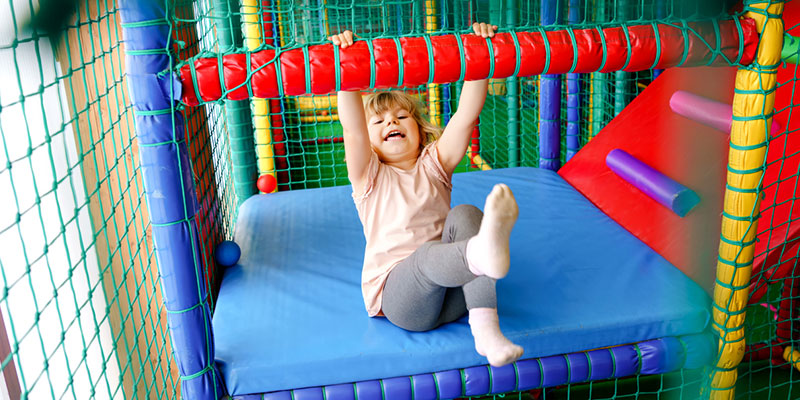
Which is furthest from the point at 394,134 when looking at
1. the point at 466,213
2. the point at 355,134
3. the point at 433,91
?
the point at 433,91

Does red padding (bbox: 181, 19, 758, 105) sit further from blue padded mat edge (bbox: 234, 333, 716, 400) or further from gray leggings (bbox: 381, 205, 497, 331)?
blue padded mat edge (bbox: 234, 333, 716, 400)

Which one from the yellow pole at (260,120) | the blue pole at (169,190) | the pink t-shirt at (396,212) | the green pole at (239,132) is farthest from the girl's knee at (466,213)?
the yellow pole at (260,120)

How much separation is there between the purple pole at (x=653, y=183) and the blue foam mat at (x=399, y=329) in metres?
0.14

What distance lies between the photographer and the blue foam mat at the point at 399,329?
1336mm

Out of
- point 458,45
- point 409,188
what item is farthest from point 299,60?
point 409,188

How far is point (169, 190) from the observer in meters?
1.17

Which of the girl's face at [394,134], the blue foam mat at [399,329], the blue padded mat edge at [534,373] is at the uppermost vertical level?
the girl's face at [394,134]

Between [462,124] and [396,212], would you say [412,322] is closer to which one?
[396,212]

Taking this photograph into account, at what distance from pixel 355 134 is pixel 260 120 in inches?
57.1

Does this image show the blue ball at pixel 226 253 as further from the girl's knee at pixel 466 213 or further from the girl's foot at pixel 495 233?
the girl's foot at pixel 495 233

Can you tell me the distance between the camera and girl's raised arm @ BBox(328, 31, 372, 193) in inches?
51.8

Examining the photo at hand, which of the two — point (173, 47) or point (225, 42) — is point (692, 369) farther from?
point (225, 42)

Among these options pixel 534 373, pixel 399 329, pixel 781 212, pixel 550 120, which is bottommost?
pixel 534 373

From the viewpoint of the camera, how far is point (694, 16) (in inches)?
51.9
